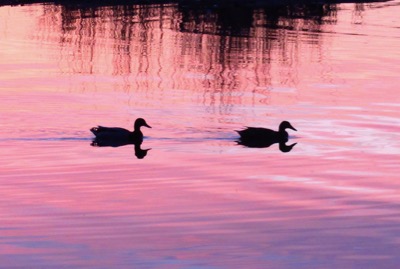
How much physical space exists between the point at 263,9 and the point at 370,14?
3.16 metres

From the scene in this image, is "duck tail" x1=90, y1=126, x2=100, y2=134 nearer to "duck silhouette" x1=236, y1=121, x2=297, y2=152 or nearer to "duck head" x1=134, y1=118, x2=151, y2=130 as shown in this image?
"duck head" x1=134, y1=118, x2=151, y2=130

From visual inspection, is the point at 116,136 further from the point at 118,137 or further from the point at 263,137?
the point at 263,137

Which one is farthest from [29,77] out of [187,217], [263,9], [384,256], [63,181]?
[263,9]

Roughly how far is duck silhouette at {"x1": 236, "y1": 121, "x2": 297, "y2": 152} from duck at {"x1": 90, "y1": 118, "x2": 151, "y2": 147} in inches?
54.9

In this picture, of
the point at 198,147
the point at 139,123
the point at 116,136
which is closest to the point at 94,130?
the point at 116,136

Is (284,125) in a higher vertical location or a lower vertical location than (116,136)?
higher

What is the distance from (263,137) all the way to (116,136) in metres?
2.02

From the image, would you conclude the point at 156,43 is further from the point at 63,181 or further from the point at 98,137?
the point at 63,181

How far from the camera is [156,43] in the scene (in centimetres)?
2605

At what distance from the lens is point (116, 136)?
15.9 m

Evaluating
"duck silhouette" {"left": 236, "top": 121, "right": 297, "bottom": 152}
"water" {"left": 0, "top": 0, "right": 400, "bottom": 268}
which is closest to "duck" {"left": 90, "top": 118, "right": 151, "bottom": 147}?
"water" {"left": 0, "top": 0, "right": 400, "bottom": 268}

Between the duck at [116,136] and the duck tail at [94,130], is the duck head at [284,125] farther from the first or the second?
the duck tail at [94,130]

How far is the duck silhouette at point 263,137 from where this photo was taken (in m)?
Result: 15.6

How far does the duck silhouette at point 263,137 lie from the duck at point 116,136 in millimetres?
1395
